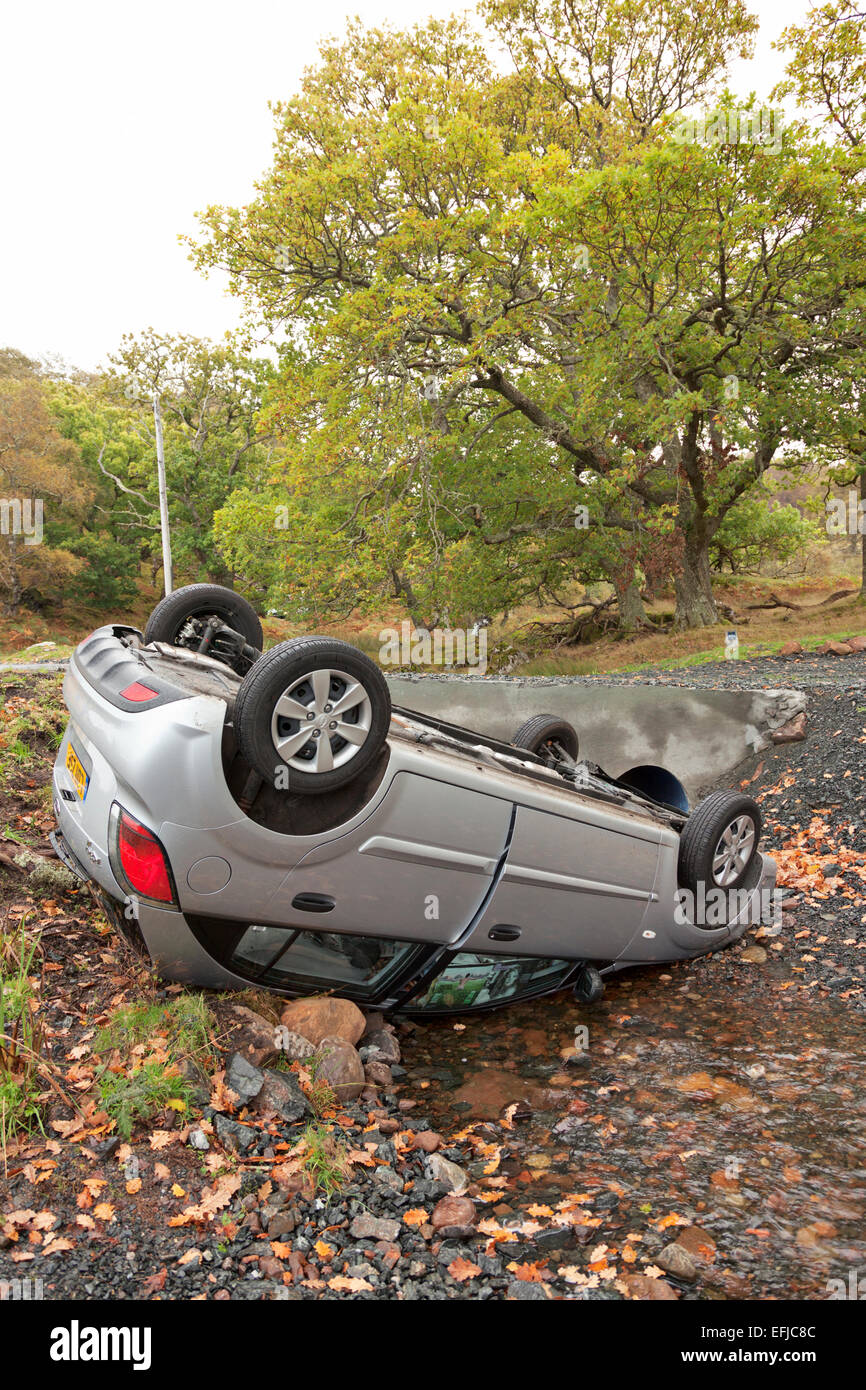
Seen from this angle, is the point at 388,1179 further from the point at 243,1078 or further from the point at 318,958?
the point at 318,958

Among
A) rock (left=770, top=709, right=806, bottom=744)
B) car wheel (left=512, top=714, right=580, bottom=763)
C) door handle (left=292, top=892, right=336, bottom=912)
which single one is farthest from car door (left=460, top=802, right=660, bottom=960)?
rock (left=770, top=709, right=806, bottom=744)

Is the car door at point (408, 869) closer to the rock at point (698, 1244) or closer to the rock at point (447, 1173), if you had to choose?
the rock at point (447, 1173)

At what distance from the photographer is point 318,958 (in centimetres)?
374

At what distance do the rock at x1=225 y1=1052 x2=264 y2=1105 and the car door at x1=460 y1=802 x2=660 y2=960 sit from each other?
1075 millimetres

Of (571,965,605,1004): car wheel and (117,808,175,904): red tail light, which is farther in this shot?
(571,965,605,1004): car wheel

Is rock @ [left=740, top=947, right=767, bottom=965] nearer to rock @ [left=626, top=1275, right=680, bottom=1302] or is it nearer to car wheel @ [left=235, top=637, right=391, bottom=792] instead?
rock @ [left=626, top=1275, right=680, bottom=1302]

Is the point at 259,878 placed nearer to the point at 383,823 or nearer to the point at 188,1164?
the point at 383,823

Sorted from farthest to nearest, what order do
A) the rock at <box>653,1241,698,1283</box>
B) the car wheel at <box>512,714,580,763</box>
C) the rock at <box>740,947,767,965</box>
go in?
the car wheel at <box>512,714,580,763</box>, the rock at <box>740,947,767,965</box>, the rock at <box>653,1241,698,1283</box>

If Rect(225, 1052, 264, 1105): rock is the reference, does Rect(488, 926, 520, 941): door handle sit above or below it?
above

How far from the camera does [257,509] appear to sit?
1805 cm

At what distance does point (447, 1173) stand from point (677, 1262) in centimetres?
91

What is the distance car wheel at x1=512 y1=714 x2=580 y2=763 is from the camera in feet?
19.4

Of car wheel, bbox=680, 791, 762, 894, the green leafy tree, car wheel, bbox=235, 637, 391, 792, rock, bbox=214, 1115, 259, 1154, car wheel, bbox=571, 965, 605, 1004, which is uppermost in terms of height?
the green leafy tree

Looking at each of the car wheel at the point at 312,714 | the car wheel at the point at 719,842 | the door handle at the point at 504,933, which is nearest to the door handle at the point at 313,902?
the car wheel at the point at 312,714
